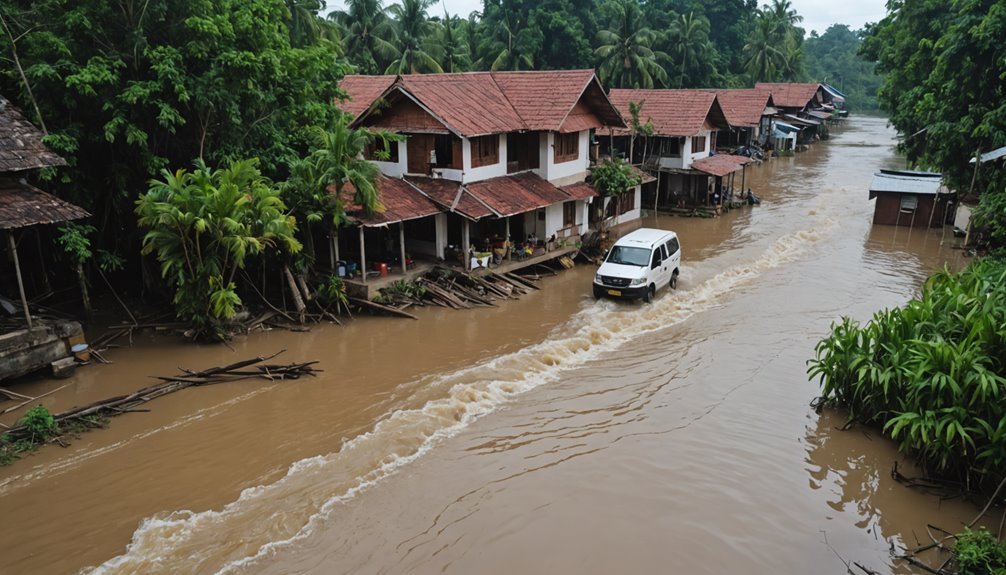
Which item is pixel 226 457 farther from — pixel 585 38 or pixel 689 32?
pixel 689 32

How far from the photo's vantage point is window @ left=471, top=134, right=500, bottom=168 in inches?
847

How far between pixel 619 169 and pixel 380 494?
18095 millimetres

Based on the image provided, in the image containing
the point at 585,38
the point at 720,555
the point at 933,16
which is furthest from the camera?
the point at 585,38

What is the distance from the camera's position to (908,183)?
102 ft

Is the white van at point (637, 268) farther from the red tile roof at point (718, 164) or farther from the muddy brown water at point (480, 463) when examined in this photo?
the red tile roof at point (718, 164)

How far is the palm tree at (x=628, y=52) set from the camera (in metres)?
45.1

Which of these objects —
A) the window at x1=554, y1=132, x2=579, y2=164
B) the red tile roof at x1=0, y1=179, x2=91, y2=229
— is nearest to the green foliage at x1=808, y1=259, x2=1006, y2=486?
the window at x1=554, y1=132, x2=579, y2=164

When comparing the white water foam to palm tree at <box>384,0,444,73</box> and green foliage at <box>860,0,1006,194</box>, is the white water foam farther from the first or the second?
palm tree at <box>384,0,444,73</box>

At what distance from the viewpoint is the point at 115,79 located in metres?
14.8

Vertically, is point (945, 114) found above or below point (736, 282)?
above

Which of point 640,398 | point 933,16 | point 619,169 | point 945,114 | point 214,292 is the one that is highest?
point 933,16

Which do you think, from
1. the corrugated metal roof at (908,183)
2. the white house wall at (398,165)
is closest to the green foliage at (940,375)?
the white house wall at (398,165)

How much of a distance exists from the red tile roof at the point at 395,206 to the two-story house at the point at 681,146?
14.7m

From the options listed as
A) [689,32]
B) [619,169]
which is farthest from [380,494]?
[689,32]
